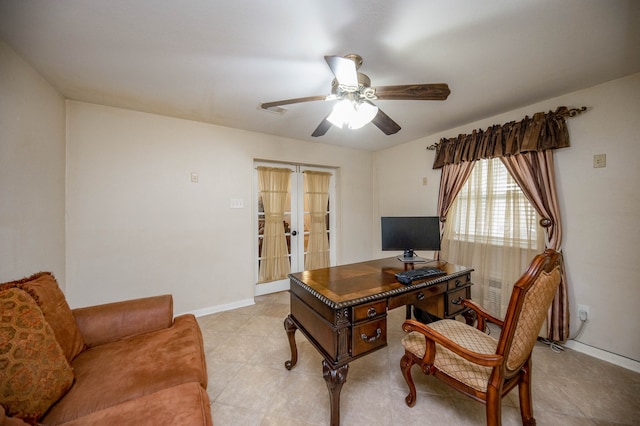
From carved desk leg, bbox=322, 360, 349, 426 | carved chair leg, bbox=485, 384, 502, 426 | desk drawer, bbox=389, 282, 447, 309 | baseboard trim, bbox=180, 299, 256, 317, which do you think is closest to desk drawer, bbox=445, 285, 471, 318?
desk drawer, bbox=389, 282, 447, 309

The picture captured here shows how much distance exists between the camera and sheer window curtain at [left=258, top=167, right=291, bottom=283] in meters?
3.26

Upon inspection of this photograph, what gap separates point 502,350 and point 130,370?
177 cm

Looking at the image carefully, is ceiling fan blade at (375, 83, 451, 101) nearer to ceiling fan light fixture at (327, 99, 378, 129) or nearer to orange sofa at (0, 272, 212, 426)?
ceiling fan light fixture at (327, 99, 378, 129)

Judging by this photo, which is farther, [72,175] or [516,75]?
[72,175]

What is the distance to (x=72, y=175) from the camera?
217 cm

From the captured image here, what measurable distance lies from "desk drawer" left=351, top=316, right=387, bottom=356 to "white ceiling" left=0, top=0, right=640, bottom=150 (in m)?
1.71

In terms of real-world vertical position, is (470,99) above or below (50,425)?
above

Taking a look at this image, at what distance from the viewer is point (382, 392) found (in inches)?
62.4

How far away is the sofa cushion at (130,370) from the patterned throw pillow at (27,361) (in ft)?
0.25

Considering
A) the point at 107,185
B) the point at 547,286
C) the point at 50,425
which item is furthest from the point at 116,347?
the point at 547,286

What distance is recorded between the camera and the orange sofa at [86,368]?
33.7 inches

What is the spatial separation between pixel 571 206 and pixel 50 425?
3.58m

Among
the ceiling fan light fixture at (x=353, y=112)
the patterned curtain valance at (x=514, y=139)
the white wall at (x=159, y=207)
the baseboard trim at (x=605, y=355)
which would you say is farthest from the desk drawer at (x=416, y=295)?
the white wall at (x=159, y=207)

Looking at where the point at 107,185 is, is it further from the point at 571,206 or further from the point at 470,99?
the point at 571,206
